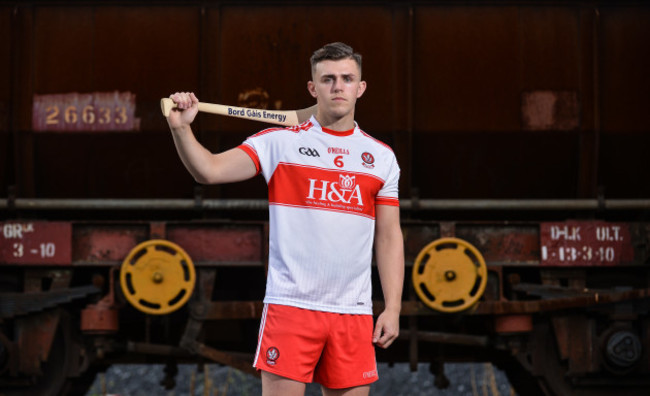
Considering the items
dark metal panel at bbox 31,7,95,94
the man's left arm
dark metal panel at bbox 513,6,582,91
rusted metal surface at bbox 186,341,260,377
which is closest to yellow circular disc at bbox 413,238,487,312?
rusted metal surface at bbox 186,341,260,377

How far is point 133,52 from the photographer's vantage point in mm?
5770

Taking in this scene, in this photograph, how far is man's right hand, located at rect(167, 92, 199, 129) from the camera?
251cm

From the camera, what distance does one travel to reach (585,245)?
18.6 feet

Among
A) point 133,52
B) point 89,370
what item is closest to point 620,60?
point 133,52

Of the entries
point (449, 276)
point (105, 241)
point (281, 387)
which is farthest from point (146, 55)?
point (281, 387)

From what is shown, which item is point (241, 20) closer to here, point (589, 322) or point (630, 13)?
point (630, 13)

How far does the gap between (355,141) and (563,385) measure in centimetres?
374

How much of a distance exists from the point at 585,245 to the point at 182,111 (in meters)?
3.99

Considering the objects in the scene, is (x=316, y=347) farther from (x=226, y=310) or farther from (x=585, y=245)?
(x=585, y=245)

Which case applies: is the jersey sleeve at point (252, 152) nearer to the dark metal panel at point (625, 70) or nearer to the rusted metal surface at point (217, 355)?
the rusted metal surface at point (217, 355)

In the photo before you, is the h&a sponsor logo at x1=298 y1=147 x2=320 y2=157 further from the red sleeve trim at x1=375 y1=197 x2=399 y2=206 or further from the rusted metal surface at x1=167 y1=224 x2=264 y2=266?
the rusted metal surface at x1=167 y1=224 x2=264 y2=266

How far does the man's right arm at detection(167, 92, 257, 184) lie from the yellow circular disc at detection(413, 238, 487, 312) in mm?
2752

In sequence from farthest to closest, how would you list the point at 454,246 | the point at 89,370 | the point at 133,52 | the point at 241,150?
the point at 89,370 → the point at 133,52 → the point at 454,246 → the point at 241,150

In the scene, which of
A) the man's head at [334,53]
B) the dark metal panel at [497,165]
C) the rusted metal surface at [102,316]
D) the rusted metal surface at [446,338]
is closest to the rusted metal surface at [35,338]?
the rusted metal surface at [102,316]
